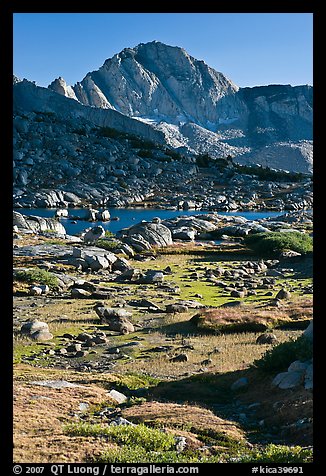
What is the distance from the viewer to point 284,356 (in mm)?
14312

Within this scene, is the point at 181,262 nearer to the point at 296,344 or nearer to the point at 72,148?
the point at 296,344

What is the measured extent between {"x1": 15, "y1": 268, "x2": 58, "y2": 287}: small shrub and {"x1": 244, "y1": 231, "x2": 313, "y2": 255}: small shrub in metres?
23.2

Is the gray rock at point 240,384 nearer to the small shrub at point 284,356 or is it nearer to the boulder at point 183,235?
the small shrub at point 284,356

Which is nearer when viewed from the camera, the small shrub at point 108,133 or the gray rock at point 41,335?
the gray rock at point 41,335

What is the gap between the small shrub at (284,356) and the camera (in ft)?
45.2

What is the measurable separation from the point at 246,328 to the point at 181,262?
2183 centimetres

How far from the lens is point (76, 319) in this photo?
2275 cm

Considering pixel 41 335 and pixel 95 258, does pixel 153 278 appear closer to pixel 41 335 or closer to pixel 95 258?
pixel 95 258

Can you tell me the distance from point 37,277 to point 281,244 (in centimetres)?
2465

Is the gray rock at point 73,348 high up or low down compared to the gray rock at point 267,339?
down

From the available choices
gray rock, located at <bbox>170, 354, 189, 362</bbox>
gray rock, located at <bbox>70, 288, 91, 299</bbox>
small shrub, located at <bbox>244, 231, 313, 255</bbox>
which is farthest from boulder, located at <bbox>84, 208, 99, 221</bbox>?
gray rock, located at <bbox>170, 354, 189, 362</bbox>

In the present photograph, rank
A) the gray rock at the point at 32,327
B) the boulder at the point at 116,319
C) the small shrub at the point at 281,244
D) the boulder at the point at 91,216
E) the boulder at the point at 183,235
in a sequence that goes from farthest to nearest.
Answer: the boulder at the point at 91,216 < the boulder at the point at 183,235 < the small shrub at the point at 281,244 < the boulder at the point at 116,319 < the gray rock at the point at 32,327

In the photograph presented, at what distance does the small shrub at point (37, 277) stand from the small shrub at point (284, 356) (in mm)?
17945

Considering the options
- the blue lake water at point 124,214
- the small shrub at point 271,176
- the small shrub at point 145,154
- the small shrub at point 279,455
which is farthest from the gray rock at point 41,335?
the small shrub at point 145,154
